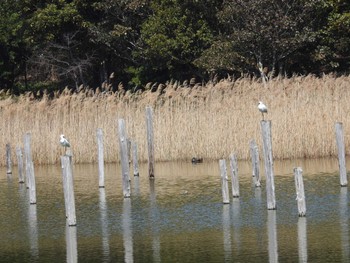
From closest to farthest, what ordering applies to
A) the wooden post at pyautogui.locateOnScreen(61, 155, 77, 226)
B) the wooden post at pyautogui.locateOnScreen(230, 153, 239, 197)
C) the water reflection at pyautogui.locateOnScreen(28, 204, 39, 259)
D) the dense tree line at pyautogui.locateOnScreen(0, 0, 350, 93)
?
1. the water reflection at pyautogui.locateOnScreen(28, 204, 39, 259)
2. the wooden post at pyautogui.locateOnScreen(61, 155, 77, 226)
3. the wooden post at pyautogui.locateOnScreen(230, 153, 239, 197)
4. the dense tree line at pyautogui.locateOnScreen(0, 0, 350, 93)

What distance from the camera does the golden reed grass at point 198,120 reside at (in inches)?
1219

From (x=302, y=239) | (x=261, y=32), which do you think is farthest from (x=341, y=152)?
(x=261, y=32)

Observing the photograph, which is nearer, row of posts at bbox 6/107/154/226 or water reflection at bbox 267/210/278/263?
water reflection at bbox 267/210/278/263

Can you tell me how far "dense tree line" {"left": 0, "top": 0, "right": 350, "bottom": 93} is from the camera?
4447cm

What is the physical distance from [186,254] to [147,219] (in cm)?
392

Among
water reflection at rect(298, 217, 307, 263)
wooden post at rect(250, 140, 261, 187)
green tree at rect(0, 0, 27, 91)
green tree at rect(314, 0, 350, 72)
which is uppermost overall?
green tree at rect(0, 0, 27, 91)

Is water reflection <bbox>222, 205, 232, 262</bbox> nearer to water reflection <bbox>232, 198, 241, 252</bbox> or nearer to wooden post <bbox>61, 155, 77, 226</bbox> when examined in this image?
water reflection <bbox>232, 198, 241, 252</bbox>

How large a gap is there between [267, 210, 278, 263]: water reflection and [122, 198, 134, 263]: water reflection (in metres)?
2.19

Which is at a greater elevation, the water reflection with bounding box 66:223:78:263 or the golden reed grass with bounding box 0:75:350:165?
the golden reed grass with bounding box 0:75:350:165

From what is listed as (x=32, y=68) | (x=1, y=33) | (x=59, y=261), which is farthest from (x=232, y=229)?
(x=32, y=68)

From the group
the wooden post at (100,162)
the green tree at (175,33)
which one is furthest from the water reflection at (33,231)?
the green tree at (175,33)

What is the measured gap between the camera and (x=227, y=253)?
60.0 ft

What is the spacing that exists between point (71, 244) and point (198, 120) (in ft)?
41.8

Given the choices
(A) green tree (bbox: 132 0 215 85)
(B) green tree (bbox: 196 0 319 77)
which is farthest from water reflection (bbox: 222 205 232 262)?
(A) green tree (bbox: 132 0 215 85)
